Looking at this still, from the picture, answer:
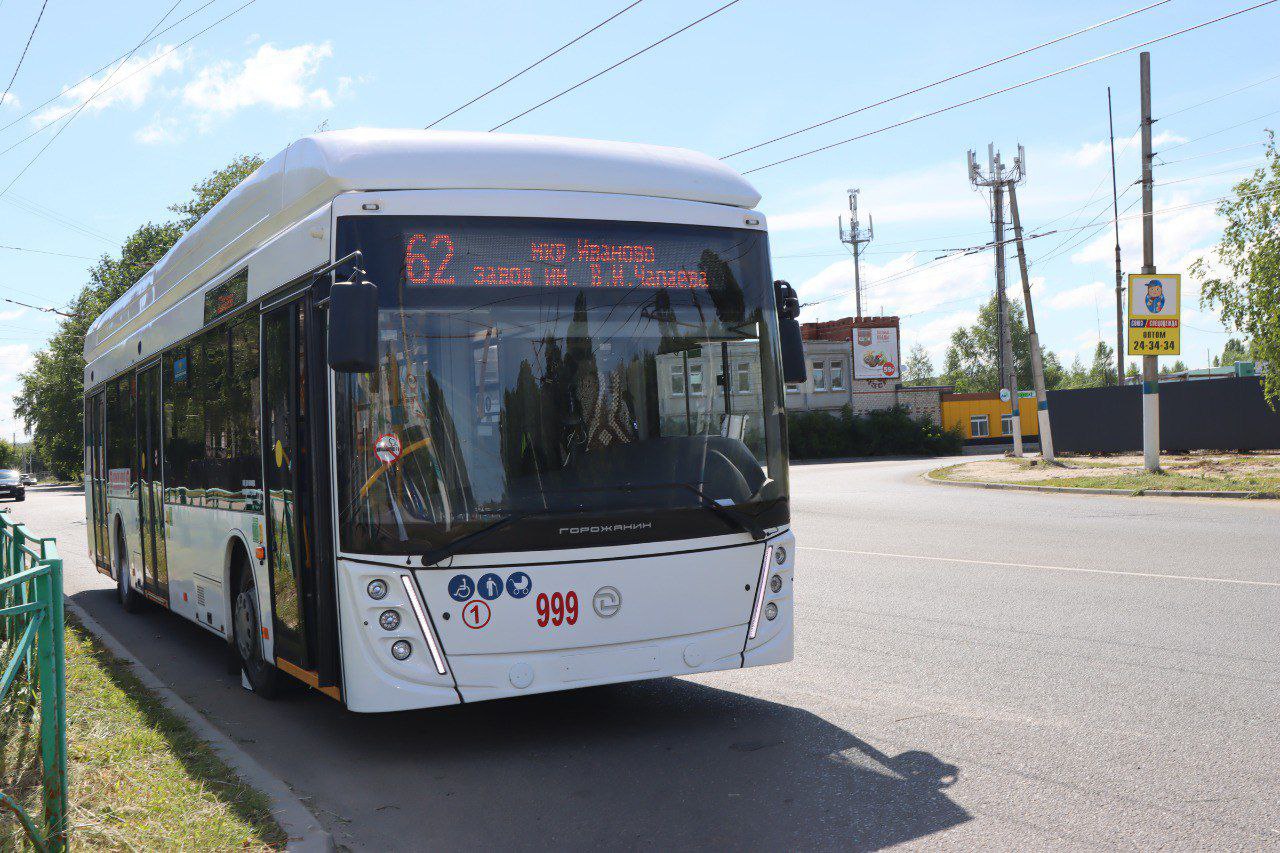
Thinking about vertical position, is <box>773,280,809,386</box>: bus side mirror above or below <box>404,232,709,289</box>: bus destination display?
below

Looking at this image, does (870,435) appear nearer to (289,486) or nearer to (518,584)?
(289,486)

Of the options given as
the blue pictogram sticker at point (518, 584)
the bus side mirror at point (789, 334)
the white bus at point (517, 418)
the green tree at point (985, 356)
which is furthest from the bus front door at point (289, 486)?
the green tree at point (985, 356)

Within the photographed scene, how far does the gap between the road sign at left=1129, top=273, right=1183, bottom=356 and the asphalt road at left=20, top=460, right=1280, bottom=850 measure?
17696 millimetres

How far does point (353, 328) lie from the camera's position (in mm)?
5273

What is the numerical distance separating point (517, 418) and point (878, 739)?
2.42 meters

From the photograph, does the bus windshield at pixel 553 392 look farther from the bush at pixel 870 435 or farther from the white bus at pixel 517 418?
the bush at pixel 870 435

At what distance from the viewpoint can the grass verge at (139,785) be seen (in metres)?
4.45

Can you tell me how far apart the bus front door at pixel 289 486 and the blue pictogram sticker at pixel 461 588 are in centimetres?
96

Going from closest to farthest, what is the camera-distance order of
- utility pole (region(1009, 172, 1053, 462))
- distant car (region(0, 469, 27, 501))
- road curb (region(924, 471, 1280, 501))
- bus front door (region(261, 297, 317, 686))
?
1. bus front door (region(261, 297, 317, 686))
2. road curb (region(924, 471, 1280, 501))
3. utility pole (region(1009, 172, 1053, 462))
4. distant car (region(0, 469, 27, 501))

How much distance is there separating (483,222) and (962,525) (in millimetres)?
13410

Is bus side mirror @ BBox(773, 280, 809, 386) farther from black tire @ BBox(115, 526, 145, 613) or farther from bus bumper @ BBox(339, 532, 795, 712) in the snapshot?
black tire @ BBox(115, 526, 145, 613)

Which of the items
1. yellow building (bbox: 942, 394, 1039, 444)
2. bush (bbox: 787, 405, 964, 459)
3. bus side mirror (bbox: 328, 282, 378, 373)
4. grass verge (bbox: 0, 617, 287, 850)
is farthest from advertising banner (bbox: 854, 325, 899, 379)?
bus side mirror (bbox: 328, 282, 378, 373)

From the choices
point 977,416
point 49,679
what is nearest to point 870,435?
point 977,416

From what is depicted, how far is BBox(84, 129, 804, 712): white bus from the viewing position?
5621 mm
